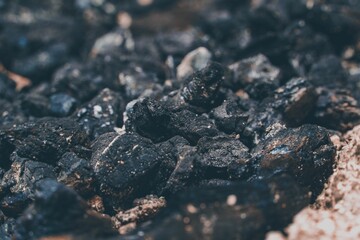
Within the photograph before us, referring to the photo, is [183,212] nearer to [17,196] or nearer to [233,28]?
[17,196]

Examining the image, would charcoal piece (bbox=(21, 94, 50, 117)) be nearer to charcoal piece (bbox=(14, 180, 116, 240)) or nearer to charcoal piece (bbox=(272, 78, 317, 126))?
charcoal piece (bbox=(14, 180, 116, 240))

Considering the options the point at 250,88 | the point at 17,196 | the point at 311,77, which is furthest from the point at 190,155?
the point at 311,77

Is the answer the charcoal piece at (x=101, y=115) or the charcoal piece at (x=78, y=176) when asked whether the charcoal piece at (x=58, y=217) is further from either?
the charcoal piece at (x=101, y=115)

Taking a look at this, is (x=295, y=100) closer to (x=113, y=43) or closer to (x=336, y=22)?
(x=336, y=22)

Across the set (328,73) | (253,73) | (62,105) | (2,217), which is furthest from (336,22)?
(2,217)

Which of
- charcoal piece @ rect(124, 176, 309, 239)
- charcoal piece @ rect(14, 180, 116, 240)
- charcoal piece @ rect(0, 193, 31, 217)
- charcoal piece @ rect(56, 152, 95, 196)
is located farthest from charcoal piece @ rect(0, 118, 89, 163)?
charcoal piece @ rect(124, 176, 309, 239)

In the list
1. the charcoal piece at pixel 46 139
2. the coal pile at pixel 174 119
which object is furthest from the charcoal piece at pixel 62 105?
the charcoal piece at pixel 46 139
